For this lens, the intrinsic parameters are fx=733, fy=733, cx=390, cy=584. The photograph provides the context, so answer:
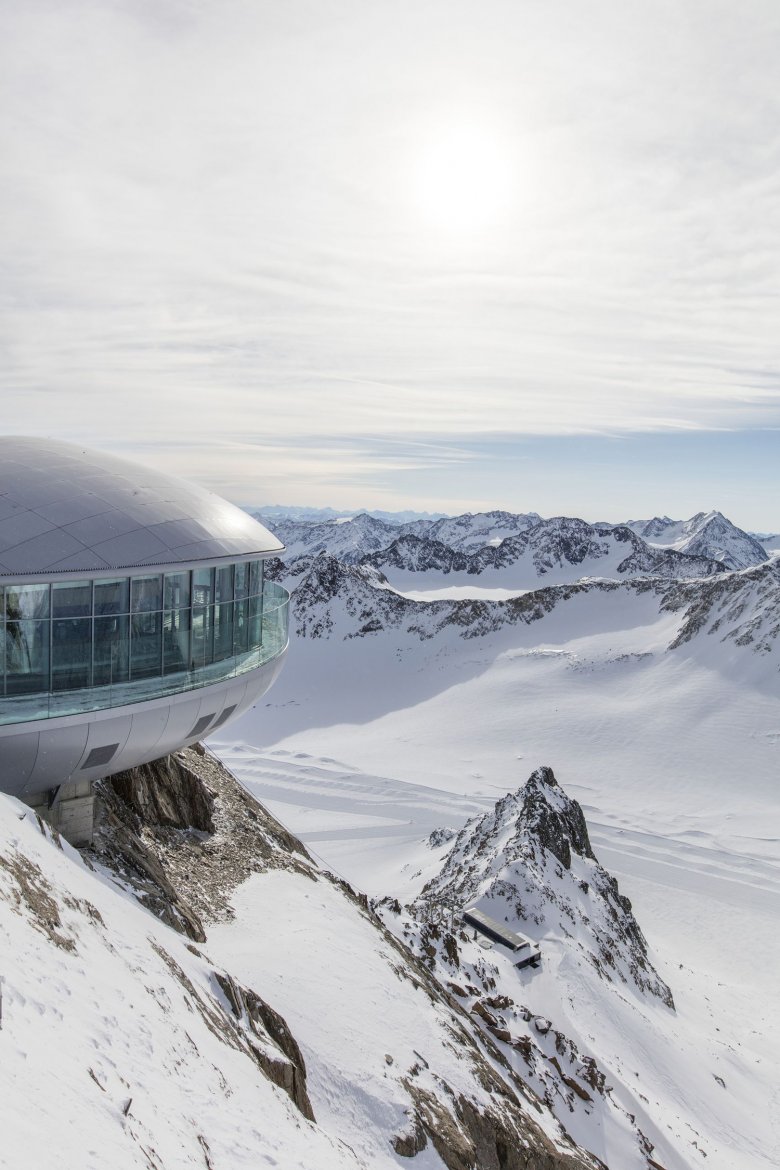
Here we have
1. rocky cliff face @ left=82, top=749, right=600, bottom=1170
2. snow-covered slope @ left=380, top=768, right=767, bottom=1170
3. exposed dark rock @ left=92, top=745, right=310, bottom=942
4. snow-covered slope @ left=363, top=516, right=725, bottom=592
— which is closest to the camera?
rocky cliff face @ left=82, top=749, right=600, bottom=1170

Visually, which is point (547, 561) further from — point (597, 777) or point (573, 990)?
point (573, 990)

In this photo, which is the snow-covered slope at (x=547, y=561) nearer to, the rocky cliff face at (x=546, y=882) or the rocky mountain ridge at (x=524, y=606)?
the rocky mountain ridge at (x=524, y=606)

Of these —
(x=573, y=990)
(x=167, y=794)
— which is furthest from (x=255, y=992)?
(x=573, y=990)

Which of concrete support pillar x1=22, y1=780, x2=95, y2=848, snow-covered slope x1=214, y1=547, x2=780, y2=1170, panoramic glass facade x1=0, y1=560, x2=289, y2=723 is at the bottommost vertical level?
snow-covered slope x1=214, y1=547, x2=780, y2=1170

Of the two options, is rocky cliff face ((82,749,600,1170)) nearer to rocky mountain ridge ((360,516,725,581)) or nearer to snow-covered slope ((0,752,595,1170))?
snow-covered slope ((0,752,595,1170))

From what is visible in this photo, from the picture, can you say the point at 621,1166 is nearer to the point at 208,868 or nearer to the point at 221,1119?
the point at 208,868

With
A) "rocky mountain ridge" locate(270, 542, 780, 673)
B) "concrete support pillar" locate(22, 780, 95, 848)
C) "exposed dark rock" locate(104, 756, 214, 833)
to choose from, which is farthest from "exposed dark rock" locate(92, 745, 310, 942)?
"rocky mountain ridge" locate(270, 542, 780, 673)

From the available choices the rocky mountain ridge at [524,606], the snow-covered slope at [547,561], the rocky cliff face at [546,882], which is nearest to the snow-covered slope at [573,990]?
the rocky cliff face at [546,882]

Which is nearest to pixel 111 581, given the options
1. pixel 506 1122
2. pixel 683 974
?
pixel 506 1122
